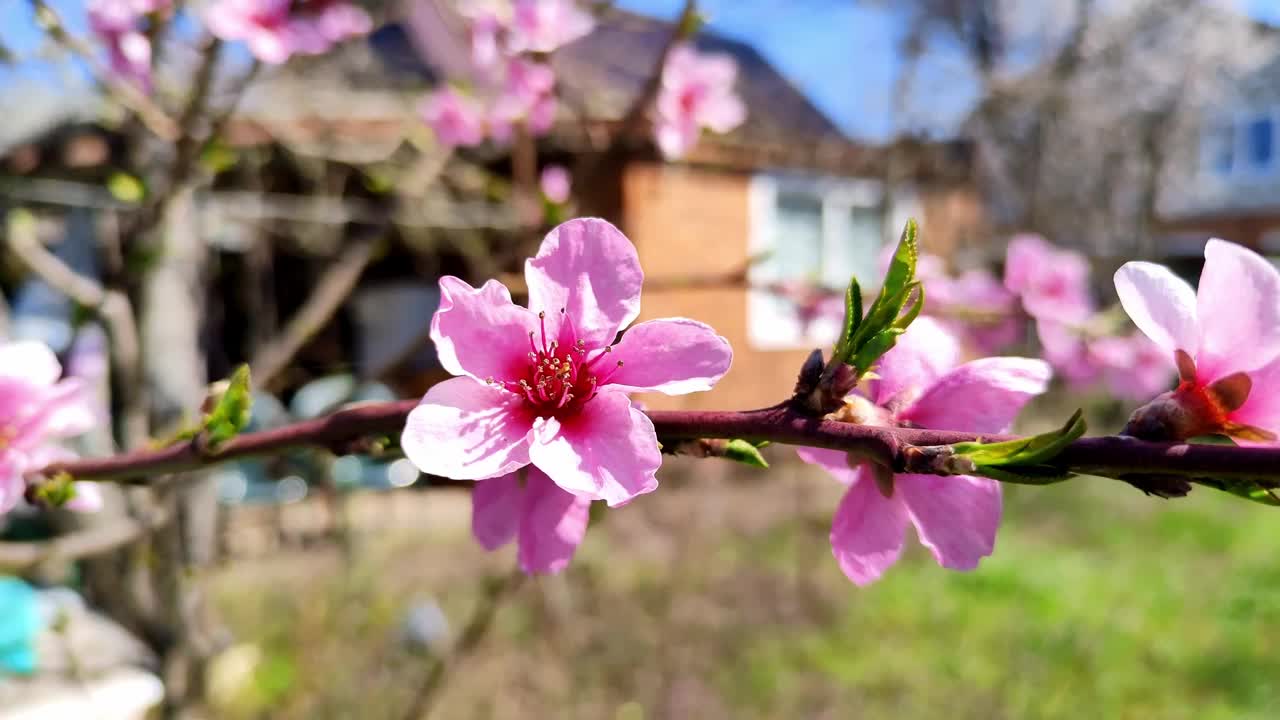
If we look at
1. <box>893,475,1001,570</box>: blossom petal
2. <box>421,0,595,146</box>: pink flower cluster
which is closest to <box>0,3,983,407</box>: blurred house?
<box>421,0,595,146</box>: pink flower cluster

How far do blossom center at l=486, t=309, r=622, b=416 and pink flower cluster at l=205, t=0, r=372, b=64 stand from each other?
1258mm

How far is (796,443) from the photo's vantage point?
2.02 feet

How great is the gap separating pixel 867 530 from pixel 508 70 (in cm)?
253

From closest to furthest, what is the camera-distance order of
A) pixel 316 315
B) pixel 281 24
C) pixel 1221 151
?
pixel 281 24 → pixel 316 315 → pixel 1221 151

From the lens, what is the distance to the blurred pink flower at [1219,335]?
60cm

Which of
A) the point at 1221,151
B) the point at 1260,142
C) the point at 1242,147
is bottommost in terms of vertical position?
the point at 1221,151

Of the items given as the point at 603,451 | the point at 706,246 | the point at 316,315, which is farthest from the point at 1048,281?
the point at 706,246

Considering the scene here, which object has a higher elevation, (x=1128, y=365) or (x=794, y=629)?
(x=1128, y=365)

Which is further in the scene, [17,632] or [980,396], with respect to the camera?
[17,632]

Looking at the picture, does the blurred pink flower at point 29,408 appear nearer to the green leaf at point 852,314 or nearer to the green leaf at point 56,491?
the green leaf at point 56,491

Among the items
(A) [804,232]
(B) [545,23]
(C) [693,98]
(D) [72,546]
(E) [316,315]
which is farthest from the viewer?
(A) [804,232]

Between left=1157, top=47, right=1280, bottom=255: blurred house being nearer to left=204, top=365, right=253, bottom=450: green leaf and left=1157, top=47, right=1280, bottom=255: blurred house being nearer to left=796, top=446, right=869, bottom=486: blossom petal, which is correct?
left=796, top=446, right=869, bottom=486: blossom petal

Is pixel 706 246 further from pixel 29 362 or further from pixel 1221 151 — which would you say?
pixel 1221 151

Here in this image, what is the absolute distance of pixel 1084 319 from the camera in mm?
2719
